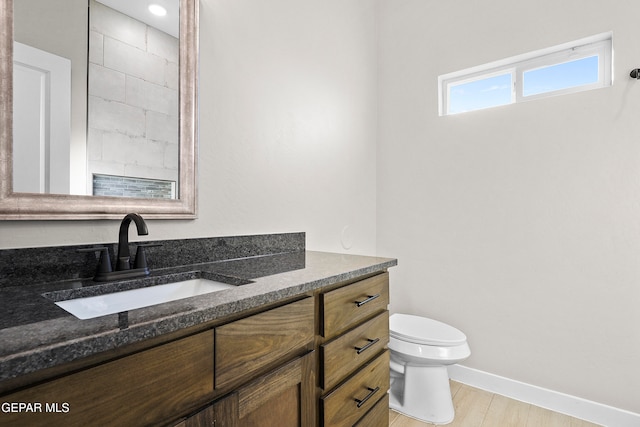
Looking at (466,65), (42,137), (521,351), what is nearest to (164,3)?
(42,137)

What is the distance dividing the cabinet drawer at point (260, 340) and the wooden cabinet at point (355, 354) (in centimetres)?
10

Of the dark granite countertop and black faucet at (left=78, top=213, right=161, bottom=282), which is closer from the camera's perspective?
the dark granite countertop

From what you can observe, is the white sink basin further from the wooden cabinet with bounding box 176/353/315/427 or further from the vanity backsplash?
the wooden cabinet with bounding box 176/353/315/427

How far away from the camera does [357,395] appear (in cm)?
119

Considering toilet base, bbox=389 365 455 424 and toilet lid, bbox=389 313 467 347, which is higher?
toilet lid, bbox=389 313 467 347

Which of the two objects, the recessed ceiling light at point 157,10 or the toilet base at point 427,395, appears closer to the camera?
the recessed ceiling light at point 157,10

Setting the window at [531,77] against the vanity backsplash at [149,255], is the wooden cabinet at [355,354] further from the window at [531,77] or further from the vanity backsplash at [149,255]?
the window at [531,77]

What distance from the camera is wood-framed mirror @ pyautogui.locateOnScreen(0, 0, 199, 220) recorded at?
0.88 m

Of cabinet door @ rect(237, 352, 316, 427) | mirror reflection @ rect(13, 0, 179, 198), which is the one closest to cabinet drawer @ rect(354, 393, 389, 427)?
cabinet door @ rect(237, 352, 316, 427)

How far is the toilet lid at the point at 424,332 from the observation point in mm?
1751

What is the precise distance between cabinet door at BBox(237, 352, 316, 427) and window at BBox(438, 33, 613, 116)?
81.8 inches

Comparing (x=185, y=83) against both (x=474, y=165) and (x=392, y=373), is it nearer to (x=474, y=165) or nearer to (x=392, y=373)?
(x=474, y=165)

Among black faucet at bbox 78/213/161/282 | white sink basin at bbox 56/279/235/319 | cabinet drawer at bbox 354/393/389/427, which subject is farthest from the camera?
cabinet drawer at bbox 354/393/389/427

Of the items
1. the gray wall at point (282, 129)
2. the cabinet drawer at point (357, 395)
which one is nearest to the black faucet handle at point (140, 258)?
the gray wall at point (282, 129)
